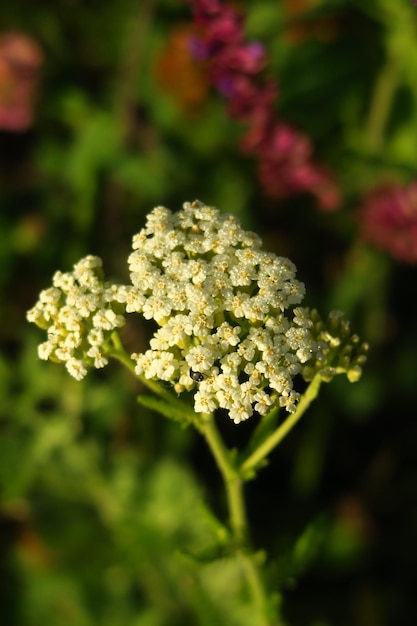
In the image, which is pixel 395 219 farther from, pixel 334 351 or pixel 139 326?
pixel 334 351

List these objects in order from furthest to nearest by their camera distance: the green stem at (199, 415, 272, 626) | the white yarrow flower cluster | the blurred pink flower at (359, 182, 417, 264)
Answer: the blurred pink flower at (359, 182, 417, 264)
the green stem at (199, 415, 272, 626)
the white yarrow flower cluster

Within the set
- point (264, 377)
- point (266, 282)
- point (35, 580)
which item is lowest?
point (264, 377)

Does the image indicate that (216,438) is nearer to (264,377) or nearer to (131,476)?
(264,377)

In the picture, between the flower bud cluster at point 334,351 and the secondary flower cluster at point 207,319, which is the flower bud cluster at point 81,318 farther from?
the flower bud cluster at point 334,351

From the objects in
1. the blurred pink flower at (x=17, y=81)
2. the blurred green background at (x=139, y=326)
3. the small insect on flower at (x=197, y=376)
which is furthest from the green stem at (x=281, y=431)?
the blurred pink flower at (x=17, y=81)

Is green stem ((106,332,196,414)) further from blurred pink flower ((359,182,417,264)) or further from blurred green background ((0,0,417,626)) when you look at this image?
blurred pink flower ((359,182,417,264))

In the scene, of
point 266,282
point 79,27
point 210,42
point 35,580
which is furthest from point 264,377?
point 79,27

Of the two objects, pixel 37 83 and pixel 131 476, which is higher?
pixel 37 83

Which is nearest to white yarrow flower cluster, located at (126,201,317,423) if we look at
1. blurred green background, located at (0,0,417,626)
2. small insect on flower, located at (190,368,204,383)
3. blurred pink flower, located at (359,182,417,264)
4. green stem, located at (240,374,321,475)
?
small insect on flower, located at (190,368,204,383)
